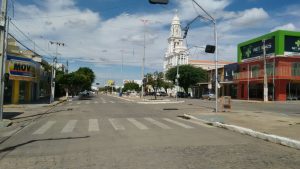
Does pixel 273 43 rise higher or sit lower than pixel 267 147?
higher

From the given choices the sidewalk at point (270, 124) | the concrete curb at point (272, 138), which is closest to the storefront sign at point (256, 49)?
the sidewalk at point (270, 124)

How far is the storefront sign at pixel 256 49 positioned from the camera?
6047cm

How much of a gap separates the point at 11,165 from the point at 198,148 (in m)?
5.22

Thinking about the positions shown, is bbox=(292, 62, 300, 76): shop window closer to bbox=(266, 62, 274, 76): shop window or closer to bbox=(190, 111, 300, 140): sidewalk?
bbox=(266, 62, 274, 76): shop window

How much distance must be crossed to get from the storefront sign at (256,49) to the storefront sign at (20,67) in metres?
38.7

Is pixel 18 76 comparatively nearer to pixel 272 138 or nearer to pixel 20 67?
pixel 20 67

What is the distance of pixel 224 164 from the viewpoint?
27.9 ft

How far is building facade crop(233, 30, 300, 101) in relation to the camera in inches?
2232

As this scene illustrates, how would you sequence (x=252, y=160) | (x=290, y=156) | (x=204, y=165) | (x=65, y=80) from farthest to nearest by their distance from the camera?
(x=65, y=80), (x=290, y=156), (x=252, y=160), (x=204, y=165)

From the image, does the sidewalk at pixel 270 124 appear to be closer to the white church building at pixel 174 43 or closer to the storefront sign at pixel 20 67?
the storefront sign at pixel 20 67

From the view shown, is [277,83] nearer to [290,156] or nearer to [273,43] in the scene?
[273,43]

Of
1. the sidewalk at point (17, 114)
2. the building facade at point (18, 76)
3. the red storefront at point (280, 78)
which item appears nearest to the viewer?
the sidewalk at point (17, 114)

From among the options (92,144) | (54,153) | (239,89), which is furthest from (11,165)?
(239,89)

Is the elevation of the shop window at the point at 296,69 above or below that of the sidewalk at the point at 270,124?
above
